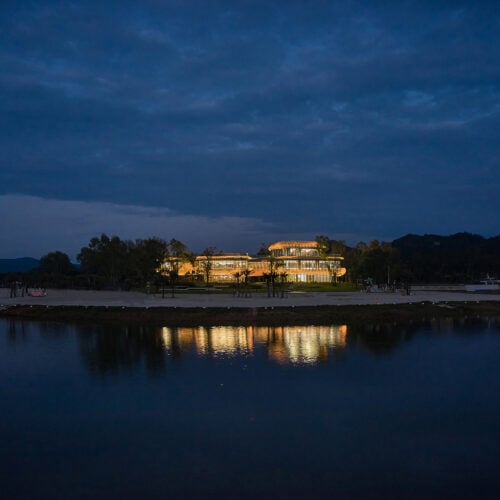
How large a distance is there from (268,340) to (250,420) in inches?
657

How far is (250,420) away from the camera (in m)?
18.7

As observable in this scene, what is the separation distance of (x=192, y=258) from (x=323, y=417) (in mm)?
96949

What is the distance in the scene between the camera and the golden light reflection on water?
3047 centimetres

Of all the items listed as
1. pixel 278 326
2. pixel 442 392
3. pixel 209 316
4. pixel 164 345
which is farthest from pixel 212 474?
pixel 209 316

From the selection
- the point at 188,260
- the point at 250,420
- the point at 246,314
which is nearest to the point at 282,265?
the point at 188,260

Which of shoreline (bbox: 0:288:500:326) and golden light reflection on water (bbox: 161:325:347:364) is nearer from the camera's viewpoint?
golden light reflection on water (bbox: 161:325:347:364)

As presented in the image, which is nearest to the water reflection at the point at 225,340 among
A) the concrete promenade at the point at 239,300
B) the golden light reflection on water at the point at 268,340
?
the golden light reflection on water at the point at 268,340

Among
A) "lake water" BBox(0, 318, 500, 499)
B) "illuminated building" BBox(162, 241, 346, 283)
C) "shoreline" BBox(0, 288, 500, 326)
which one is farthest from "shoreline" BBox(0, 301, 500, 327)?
"illuminated building" BBox(162, 241, 346, 283)

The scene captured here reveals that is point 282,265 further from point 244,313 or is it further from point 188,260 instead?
point 244,313

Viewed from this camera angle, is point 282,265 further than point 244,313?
Yes

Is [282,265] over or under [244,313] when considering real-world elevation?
over

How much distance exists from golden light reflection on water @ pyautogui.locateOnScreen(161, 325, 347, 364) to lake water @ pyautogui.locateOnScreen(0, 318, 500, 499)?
273 millimetres

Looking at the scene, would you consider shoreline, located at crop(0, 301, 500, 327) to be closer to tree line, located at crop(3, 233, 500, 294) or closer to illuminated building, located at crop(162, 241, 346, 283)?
tree line, located at crop(3, 233, 500, 294)

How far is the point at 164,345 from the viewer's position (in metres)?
34.4
